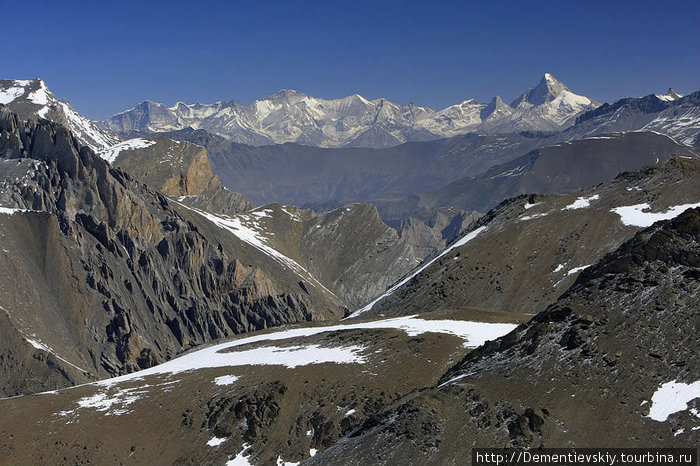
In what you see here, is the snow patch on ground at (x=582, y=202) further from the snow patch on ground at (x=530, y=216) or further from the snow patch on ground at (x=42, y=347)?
the snow patch on ground at (x=42, y=347)

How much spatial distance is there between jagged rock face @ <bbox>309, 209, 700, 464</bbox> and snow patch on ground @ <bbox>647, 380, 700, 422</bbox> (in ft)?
0.72

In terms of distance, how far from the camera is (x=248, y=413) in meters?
57.4

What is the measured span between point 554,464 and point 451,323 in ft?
123

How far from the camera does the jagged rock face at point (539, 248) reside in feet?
338

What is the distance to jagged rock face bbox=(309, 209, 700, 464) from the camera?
3600cm

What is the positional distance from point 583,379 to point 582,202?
83.5 metres

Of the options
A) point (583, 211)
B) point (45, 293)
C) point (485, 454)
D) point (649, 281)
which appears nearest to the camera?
point (485, 454)

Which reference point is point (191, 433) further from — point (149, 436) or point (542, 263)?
point (542, 263)

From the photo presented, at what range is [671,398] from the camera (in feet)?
116

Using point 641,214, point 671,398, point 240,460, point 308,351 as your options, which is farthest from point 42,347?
point 671,398

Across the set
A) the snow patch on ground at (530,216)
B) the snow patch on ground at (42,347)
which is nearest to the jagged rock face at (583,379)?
the snow patch on ground at (530,216)

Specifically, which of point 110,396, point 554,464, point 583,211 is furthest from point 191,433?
point 583,211

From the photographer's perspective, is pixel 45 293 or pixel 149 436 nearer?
pixel 149 436

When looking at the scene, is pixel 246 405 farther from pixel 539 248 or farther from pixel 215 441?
pixel 539 248
